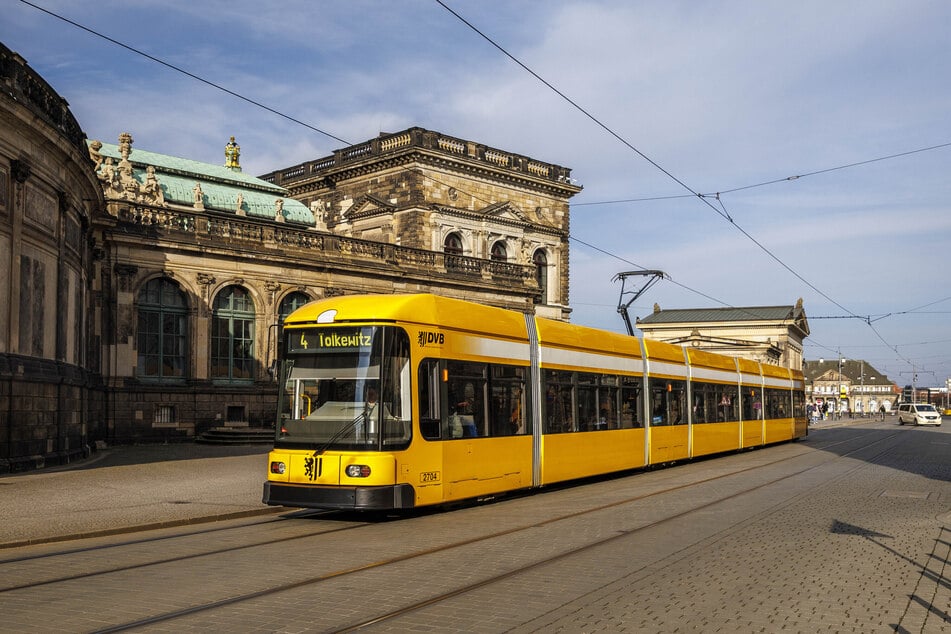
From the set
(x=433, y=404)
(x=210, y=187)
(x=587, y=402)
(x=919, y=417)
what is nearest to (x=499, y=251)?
(x=210, y=187)

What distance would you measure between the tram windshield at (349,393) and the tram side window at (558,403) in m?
4.82

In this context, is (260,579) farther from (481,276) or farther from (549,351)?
(481,276)

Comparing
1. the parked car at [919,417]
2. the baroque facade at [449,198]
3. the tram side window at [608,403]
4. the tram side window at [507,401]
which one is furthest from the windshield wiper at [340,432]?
the parked car at [919,417]

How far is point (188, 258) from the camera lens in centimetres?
3266

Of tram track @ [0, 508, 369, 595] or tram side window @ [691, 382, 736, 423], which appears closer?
tram track @ [0, 508, 369, 595]

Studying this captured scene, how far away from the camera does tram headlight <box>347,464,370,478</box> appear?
13320 millimetres

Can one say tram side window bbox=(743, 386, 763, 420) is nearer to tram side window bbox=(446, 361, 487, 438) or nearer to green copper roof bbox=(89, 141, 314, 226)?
tram side window bbox=(446, 361, 487, 438)

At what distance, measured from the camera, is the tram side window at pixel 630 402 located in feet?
71.6

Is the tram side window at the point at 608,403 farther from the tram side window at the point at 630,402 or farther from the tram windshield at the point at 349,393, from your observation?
the tram windshield at the point at 349,393

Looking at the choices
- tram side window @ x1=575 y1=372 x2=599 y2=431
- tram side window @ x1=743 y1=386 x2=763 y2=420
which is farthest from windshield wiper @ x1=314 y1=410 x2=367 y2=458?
tram side window @ x1=743 y1=386 x2=763 y2=420

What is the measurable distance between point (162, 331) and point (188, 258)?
8.48ft

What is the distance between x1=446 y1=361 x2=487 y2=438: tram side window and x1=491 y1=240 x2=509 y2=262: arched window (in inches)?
1609

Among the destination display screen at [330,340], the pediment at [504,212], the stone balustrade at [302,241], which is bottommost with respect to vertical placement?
the destination display screen at [330,340]

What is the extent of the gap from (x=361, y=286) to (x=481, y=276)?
7.74 metres
